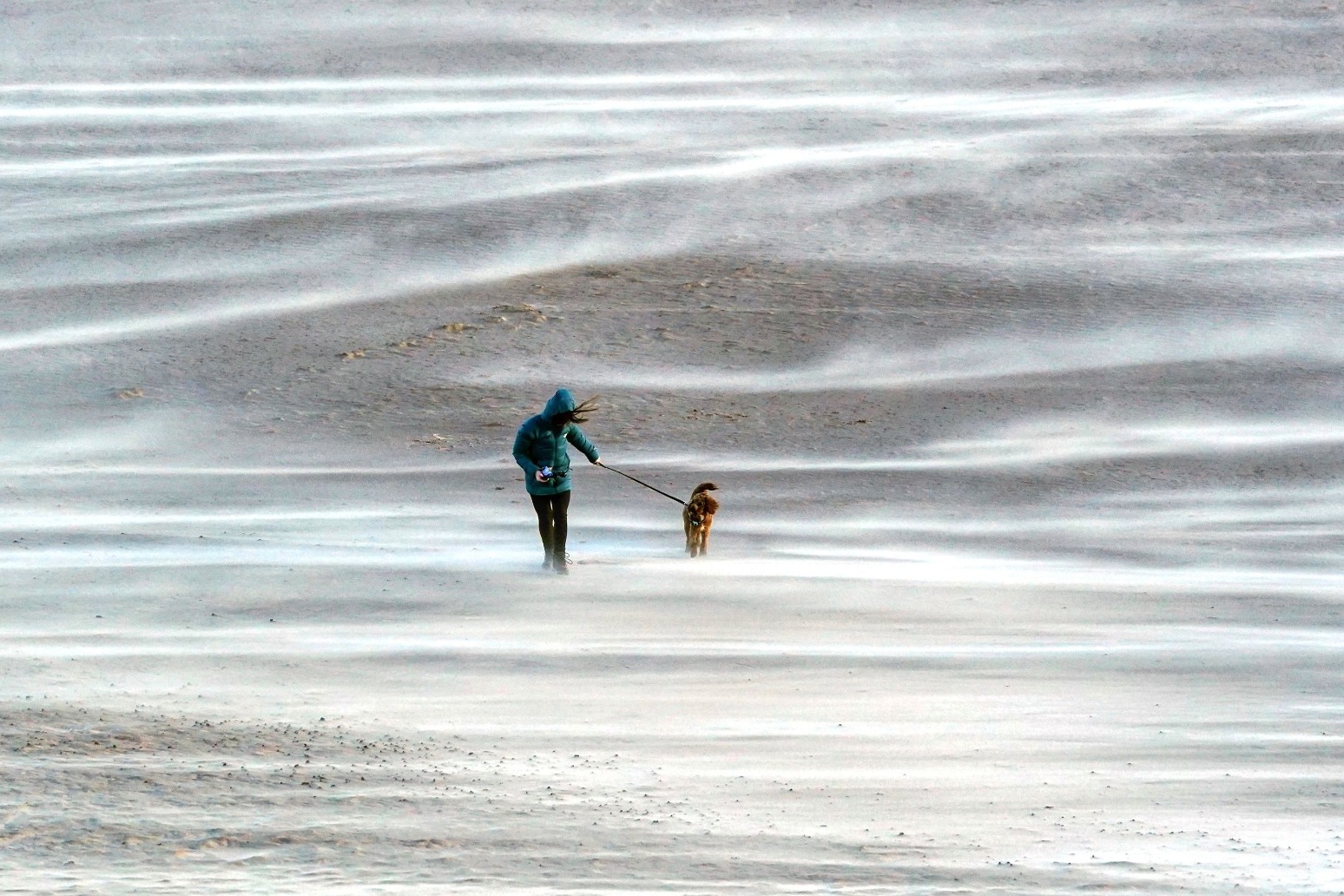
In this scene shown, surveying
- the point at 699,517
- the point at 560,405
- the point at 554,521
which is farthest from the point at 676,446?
the point at 560,405

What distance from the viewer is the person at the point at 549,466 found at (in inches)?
499

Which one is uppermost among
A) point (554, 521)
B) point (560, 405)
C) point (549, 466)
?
point (560, 405)

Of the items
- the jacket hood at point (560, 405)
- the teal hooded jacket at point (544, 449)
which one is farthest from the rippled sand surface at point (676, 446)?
the jacket hood at point (560, 405)

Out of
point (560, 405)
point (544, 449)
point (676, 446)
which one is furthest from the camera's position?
point (676, 446)

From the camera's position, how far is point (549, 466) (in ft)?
41.9

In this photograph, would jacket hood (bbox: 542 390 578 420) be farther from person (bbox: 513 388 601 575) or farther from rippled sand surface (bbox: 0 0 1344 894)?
rippled sand surface (bbox: 0 0 1344 894)

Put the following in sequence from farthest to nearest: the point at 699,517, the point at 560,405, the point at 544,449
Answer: the point at 699,517 < the point at 544,449 < the point at 560,405

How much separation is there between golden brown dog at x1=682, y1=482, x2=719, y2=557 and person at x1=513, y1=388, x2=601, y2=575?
0.77 metres

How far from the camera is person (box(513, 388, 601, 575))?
1266 centimetres

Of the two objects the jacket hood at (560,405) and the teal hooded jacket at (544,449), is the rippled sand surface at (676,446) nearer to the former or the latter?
the teal hooded jacket at (544,449)

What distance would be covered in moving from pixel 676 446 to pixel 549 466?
479 cm

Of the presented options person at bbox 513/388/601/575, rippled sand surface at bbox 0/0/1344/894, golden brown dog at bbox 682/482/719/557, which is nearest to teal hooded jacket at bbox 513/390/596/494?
person at bbox 513/388/601/575

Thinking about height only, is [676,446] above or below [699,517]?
above

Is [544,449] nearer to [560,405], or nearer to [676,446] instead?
[560,405]
